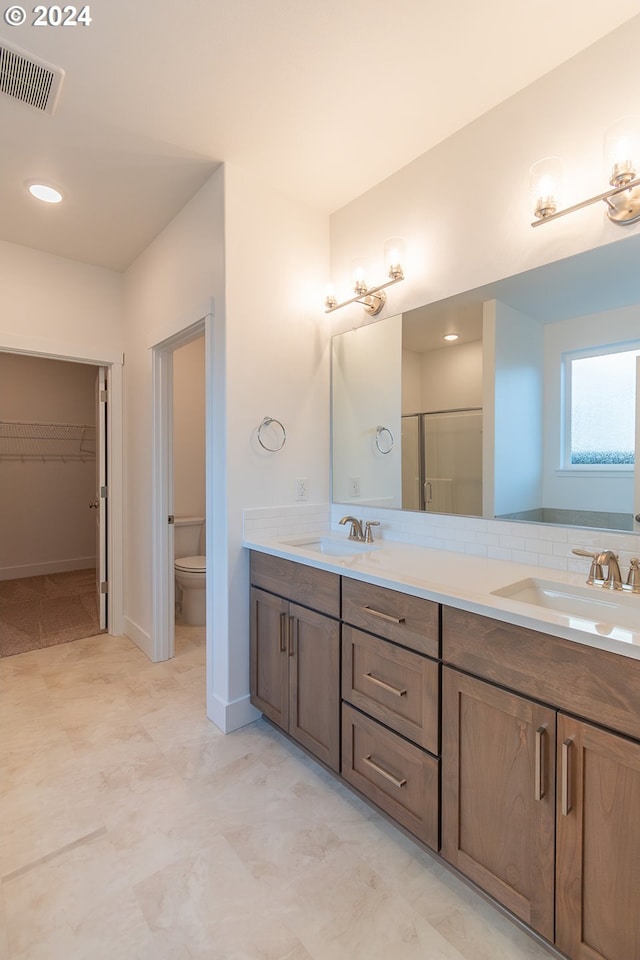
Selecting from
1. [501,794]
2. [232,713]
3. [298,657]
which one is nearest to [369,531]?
[298,657]

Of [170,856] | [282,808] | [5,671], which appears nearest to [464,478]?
[282,808]

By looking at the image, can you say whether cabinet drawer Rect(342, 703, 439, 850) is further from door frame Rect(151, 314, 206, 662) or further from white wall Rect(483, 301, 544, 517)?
door frame Rect(151, 314, 206, 662)

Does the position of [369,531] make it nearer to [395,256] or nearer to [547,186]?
[395,256]

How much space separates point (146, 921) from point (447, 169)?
284 cm

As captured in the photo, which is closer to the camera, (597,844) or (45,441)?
(597,844)

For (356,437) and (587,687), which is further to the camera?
(356,437)

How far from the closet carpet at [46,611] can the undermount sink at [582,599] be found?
3.11 metres

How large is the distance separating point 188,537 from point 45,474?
2.29 m

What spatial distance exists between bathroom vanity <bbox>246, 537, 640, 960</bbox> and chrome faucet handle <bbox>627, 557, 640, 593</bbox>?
0.19ft

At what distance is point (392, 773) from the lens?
151 centimetres

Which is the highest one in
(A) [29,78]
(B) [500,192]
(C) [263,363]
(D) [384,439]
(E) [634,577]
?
(A) [29,78]

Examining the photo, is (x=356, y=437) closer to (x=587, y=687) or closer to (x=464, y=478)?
(x=464, y=478)

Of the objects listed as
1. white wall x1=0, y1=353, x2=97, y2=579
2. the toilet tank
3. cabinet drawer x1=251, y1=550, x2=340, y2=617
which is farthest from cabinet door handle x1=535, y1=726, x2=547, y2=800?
white wall x1=0, y1=353, x2=97, y2=579

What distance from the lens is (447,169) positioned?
198 cm
